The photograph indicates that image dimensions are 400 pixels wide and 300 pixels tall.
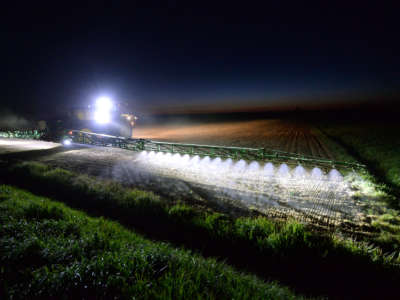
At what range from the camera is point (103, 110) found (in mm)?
17125

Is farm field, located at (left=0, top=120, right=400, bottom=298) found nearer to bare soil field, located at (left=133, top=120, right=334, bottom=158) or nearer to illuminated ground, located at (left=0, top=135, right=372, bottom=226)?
illuminated ground, located at (left=0, top=135, right=372, bottom=226)

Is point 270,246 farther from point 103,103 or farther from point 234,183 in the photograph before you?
point 103,103

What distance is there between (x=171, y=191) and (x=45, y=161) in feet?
25.6

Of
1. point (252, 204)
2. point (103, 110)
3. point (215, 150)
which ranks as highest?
point (103, 110)

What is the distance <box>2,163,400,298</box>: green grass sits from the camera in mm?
3303

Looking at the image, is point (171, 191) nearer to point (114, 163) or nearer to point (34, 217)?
point (34, 217)

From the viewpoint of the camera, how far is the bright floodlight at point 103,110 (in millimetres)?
16844

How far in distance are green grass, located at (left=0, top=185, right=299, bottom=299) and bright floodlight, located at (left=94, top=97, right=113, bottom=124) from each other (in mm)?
15184

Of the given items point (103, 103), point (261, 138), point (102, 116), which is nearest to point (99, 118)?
point (102, 116)

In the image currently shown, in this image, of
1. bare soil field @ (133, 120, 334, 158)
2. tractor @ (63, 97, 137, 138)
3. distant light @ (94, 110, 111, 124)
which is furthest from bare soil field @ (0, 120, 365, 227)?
bare soil field @ (133, 120, 334, 158)

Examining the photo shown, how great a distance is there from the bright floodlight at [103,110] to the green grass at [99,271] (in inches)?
598

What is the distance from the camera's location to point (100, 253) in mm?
2697

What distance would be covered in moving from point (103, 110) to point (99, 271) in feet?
56.0

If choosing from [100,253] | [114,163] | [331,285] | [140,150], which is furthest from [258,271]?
[140,150]
